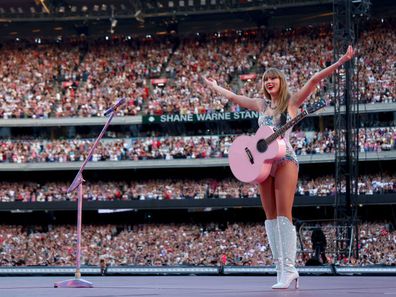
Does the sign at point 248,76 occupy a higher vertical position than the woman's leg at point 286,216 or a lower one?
higher

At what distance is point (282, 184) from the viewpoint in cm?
1058

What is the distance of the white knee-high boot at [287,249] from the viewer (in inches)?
417

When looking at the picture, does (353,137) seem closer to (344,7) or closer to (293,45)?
(344,7)

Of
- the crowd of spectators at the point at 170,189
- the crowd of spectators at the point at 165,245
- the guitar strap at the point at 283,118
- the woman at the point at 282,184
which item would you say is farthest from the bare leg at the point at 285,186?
the crowd of spectators at the point at 170,189

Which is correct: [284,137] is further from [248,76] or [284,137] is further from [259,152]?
[248,76]

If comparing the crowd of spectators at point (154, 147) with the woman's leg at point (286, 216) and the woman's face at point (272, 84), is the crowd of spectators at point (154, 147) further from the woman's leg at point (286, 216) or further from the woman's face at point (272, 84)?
the woman's leg at point (286, 216)

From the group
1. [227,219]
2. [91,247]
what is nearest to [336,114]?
[227,219]

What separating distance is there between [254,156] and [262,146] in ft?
0.52

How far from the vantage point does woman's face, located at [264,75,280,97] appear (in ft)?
35.7

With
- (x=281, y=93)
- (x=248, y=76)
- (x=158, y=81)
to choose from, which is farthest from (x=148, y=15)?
(x=281, y=93)

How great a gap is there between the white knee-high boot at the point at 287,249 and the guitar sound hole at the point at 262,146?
34.5 inches

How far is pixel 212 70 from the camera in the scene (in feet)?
178

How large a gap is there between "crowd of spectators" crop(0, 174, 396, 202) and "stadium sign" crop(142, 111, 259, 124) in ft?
12.1

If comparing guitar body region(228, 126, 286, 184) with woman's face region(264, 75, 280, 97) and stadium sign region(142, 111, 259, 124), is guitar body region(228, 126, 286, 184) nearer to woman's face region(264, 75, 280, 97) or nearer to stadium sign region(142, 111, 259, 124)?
woman's face region(264, 75, 280, 97)
